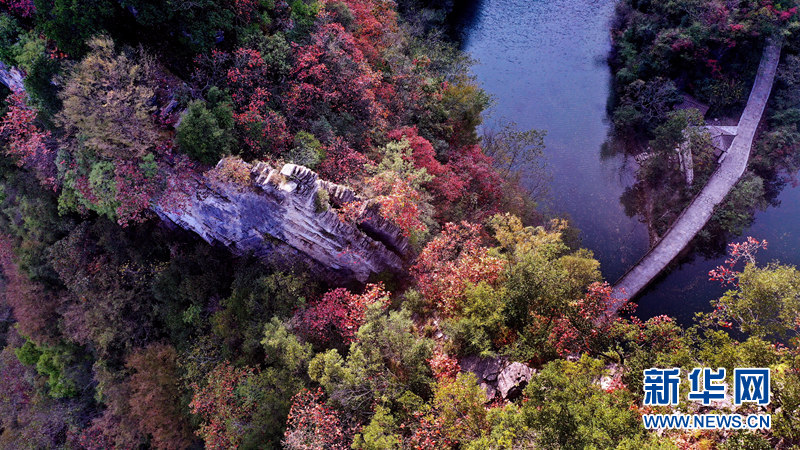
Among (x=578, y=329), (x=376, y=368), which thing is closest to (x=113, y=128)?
(x=376, y=368)

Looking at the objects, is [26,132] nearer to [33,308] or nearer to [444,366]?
[33,308]

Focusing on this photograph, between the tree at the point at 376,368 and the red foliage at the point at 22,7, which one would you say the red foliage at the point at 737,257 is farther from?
the red foliage at the point at 22,7

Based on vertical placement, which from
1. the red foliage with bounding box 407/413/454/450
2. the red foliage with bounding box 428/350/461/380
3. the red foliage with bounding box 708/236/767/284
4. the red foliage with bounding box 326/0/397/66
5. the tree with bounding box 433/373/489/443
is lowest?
the red foliage with bounding box 407/413/454/450

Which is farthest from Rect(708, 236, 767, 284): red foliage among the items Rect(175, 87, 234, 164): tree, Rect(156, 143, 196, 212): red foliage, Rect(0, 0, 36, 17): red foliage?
Rect(0, 0, 36, 17): red foliage

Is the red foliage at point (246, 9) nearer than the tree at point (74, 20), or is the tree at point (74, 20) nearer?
the tree at point (74, 20)

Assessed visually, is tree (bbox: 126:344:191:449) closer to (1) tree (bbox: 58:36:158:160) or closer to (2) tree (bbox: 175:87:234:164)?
(1) tree (bbox: 58:36:158:160)

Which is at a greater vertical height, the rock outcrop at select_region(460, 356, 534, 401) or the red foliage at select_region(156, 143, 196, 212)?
the red foliage at select_region(156, 143, 196, 212)

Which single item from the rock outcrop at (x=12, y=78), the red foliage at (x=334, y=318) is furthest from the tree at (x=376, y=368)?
the rock outcrop at (x=12, y=78)
